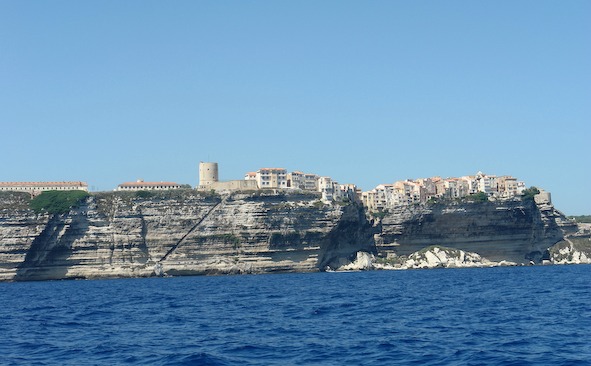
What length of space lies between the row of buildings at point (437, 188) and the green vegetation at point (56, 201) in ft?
202

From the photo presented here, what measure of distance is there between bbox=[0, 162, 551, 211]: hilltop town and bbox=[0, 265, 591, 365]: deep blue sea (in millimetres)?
67855

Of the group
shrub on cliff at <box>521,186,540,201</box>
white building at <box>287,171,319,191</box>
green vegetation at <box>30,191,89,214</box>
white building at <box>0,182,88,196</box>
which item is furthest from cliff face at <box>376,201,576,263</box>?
white building at <box>0,182,88,196</box>

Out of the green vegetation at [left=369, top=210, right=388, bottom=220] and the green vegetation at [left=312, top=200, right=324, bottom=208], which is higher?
the green vegetation at [left=312, top=200, right=324, bottom=208]

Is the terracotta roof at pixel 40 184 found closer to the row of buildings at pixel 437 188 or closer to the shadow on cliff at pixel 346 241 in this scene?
the shadow on cliff at pixel 346 241

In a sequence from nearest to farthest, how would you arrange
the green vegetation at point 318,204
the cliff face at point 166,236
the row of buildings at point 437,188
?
the cliff face at point 166,236, the green vegetation at point 318,204, the row of buildings at point 437,188

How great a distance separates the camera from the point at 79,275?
112688 millimetres

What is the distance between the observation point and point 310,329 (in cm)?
3728

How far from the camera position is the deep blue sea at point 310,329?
95.9ft

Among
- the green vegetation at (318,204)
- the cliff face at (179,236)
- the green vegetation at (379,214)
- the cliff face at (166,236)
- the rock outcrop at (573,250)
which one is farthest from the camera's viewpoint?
the rock outcrop at (573,250)

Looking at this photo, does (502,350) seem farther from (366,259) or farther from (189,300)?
(366,259)

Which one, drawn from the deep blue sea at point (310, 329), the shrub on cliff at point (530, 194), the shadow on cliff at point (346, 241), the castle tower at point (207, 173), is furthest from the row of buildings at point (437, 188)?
the deep blue sea at point (310, 329)

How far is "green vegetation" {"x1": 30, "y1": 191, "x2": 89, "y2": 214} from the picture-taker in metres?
114

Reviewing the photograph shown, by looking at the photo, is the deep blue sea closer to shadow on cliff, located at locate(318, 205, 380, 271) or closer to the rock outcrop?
shadow on cliff, located at locate(318, 205, 380, 271)

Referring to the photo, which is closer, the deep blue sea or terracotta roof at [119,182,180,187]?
the deep blue sea
